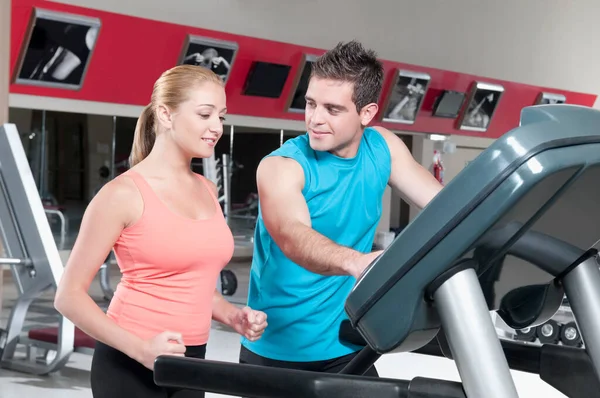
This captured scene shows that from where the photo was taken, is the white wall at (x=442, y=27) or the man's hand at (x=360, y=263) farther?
the white wall at (x=442, y=27)

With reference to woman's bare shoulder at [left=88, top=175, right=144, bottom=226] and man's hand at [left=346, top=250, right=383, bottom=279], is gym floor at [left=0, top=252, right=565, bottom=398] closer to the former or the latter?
woman's bare shoulder at [left=88, top=175, right=144, bottom=226]

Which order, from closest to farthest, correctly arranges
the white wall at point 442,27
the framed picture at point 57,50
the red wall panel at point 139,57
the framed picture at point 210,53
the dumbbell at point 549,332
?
the dumbbell at point 549,332 → the framed picture at point 57,50 → the red wall panel at point 139,57 → the framed picture at point 210,53 → the white wall at point 442,27

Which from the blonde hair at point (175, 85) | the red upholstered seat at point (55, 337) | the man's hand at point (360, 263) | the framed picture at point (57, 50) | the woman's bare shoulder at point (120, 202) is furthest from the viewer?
the framed picture at point (57, 50)

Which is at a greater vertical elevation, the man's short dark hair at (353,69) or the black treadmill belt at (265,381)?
the man's short dark hair at (353,69)

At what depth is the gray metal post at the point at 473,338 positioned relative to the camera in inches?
41.4

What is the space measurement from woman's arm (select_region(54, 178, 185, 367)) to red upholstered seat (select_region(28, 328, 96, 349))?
135 inches

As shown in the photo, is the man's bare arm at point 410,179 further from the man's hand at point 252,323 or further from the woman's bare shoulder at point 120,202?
the woman's bare shoulder at point 120,202

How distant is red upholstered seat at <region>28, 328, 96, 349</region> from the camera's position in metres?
5.14

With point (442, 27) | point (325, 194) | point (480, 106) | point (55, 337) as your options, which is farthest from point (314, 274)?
point (480, 106)

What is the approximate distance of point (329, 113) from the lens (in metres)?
2.03

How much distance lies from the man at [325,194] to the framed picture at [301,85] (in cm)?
881

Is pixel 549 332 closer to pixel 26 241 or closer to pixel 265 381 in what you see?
pixel 26 241

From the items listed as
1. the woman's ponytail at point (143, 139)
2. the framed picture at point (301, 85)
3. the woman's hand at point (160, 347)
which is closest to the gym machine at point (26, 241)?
the woman's ponytail at point (143, 139)

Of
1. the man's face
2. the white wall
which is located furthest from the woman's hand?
the white wall
